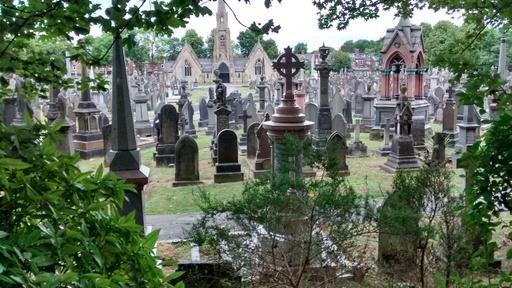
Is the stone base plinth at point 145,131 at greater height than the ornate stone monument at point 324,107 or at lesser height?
lesser

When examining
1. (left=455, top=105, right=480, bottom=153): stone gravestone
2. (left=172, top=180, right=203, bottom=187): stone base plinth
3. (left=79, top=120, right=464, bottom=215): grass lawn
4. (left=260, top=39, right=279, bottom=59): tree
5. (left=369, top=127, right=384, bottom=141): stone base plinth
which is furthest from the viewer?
(left=260, top=39, right=279, bottom=59): tree

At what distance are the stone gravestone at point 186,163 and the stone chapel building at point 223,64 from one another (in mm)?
51864

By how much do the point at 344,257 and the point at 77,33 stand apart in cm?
336

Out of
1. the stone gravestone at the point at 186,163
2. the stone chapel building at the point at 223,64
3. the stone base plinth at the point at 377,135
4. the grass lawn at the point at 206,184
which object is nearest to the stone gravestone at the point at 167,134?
the grass lawn at the point at 206,184

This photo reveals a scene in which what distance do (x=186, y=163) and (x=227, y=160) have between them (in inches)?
42.8

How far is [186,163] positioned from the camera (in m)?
12.2

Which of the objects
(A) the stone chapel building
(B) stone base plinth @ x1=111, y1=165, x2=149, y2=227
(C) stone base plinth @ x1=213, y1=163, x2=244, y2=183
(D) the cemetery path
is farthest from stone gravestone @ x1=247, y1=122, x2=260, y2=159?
(A) the stone chapel building

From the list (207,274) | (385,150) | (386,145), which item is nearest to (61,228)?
(207,274)

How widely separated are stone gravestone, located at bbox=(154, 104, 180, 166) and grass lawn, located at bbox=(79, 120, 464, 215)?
45cm

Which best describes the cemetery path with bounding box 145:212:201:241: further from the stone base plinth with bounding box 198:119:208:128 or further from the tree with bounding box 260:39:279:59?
the tree with bounding box 260:39:279:59

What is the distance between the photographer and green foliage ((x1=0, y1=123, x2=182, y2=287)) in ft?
4.03

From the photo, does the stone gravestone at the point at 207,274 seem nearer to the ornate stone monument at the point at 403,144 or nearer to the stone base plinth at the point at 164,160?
the ornate stone monument at the point at 403,144

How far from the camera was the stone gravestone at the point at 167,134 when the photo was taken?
1460 centimetres

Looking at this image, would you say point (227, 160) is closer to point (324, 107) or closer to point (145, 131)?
point (324, 107)
